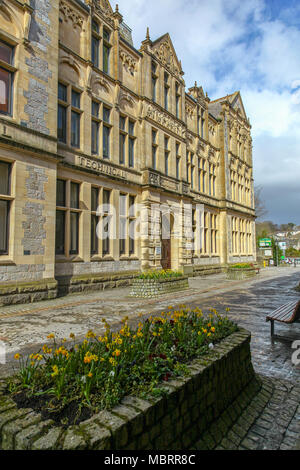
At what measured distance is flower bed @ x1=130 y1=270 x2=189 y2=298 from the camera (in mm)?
10836

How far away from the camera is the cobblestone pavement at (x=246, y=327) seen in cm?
283

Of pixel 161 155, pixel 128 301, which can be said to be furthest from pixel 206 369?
pixel 161 155

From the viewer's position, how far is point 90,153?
13258mm

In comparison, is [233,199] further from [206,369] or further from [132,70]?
[206,369]

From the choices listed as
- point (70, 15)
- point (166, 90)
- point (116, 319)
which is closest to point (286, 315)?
point (116, 319)

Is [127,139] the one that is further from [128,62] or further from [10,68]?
[10,68]

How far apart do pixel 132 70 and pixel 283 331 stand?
16.0 meters

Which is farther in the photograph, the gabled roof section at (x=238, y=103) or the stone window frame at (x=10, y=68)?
the gabled roof section at (x=238, y=103)

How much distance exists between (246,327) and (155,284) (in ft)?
16.9

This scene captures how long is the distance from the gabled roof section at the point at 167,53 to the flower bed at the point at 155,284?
14.4 meters

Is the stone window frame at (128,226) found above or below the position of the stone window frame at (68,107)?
below

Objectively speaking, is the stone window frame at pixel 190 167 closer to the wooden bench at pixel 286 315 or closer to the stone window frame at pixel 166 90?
the stone window frame at pixel 166 90

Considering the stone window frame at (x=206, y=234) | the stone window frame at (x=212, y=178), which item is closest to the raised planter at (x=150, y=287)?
the stone window frame at (x=206, y=234)

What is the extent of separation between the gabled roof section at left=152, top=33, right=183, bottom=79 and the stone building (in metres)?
0.09
